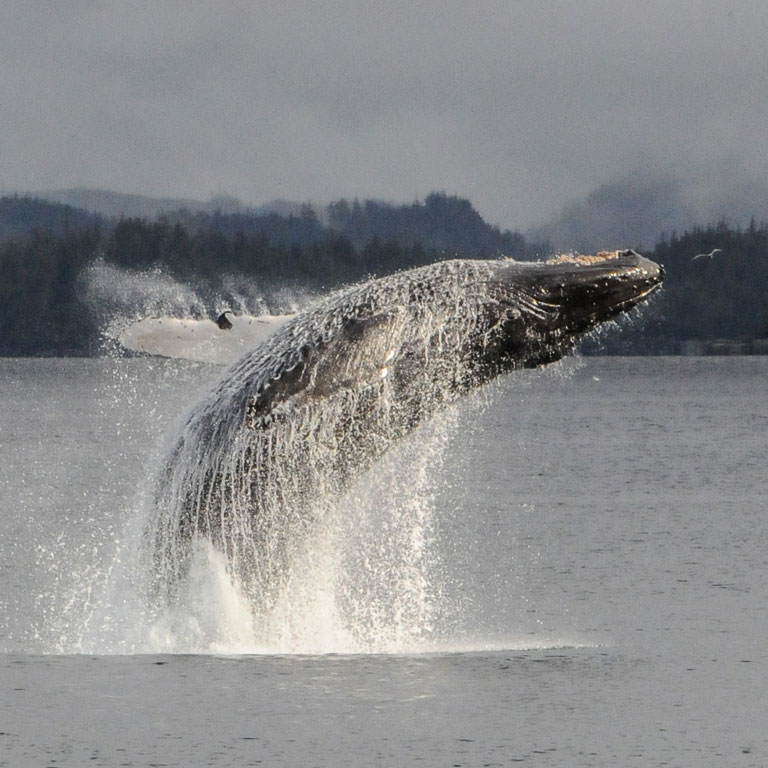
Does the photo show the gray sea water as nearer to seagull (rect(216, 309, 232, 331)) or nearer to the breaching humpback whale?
the breaching humpback whale

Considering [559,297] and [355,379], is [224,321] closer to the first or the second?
[355,379]

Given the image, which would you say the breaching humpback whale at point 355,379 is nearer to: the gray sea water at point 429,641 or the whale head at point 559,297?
the whale head at point 559,297

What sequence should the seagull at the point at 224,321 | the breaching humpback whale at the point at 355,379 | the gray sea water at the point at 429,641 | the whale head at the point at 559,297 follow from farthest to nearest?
the seagull at the point at 224,321
the whale head at the point at 559,297
the breaching humpback whale at the point at 355,379
the gray sea water at the point at 429,641

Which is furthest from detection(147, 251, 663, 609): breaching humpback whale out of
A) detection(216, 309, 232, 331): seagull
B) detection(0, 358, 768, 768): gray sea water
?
detection(216, 309, 232, 331): seagull

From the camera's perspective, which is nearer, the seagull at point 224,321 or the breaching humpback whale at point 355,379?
the breaching humpback whale at point 355,379

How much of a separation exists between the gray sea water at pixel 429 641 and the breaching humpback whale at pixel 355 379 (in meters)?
0.45

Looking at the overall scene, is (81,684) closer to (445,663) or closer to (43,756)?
(43,756)

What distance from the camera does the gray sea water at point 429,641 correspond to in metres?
8.94

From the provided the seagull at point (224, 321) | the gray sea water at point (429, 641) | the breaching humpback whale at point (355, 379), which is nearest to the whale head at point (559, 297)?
the breaching humpback whale at point (355, 379)

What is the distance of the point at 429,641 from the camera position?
13.8 m

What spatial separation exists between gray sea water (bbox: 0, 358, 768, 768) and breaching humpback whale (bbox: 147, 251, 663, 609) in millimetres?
452

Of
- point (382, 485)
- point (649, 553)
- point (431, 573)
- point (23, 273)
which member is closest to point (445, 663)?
point (431, 573)

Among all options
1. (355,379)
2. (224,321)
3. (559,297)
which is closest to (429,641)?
(224,321)

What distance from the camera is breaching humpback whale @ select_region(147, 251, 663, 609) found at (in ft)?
35.6
